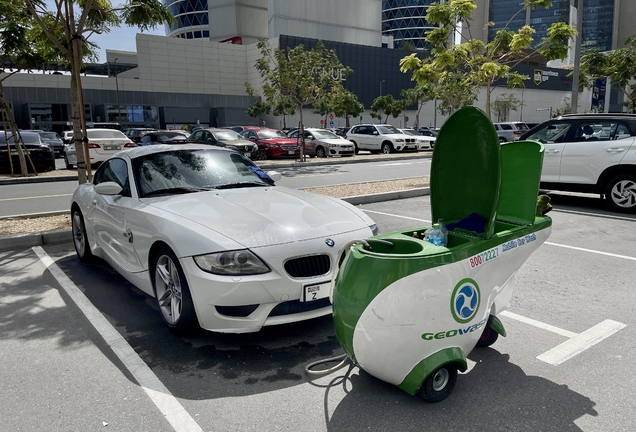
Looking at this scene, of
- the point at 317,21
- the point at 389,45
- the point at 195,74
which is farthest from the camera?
the point at 389,45

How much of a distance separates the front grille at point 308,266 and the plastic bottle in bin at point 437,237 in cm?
91

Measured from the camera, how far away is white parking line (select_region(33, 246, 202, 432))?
278 cm

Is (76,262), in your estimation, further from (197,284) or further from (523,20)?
(523,20)

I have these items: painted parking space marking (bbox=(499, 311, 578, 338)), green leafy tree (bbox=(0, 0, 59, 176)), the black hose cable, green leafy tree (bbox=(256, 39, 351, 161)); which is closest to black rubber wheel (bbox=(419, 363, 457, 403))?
the black hose cable

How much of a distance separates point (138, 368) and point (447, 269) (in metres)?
2.23

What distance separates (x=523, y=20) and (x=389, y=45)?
33399 millimetres

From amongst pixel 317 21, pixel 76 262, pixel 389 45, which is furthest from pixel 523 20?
pixel 76 262

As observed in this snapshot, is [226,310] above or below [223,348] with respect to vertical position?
above

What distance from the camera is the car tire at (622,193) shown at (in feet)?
28.8

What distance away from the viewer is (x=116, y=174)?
5.34 m

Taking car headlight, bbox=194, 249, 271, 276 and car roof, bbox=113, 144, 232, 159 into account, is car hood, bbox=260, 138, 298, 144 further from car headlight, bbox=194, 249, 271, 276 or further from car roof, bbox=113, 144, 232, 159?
car headlight, bbox=194, 249, 271, 276

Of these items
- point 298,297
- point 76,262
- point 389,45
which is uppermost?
point 389,45

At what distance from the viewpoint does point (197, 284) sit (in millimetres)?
3482

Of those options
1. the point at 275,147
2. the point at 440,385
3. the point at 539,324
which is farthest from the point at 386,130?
the point at 440,385
